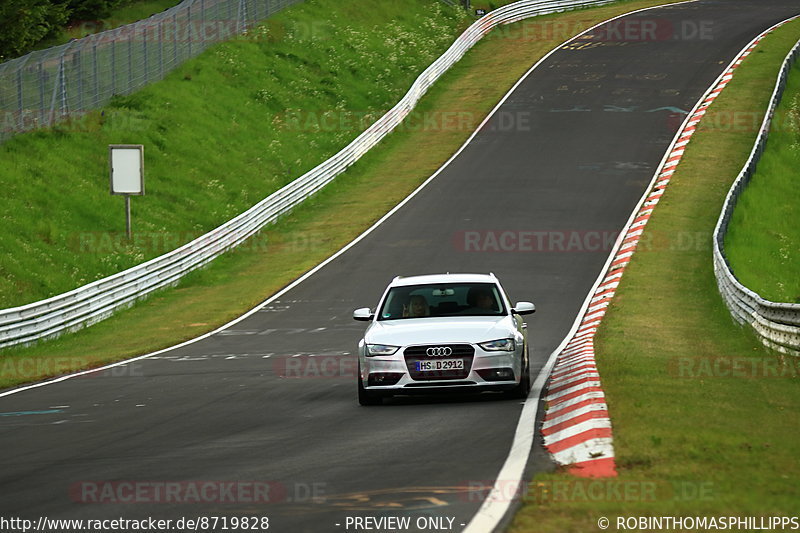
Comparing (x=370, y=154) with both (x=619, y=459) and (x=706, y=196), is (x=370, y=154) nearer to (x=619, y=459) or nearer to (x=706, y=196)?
(x=706, y=196)

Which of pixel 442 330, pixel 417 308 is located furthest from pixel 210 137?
pixel 442 330

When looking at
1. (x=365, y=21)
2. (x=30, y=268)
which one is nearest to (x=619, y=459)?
(x=30, y=268)

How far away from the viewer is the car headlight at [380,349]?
14461mm

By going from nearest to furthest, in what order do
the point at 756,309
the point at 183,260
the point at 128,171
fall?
the point at 756,309
the point at 128,171
the point at 183,260

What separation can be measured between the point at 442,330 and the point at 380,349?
2.55 feet

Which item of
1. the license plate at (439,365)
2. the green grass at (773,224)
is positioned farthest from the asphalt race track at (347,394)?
the green grass at (773,224)

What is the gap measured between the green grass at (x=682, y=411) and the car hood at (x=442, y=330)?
1.45 metres

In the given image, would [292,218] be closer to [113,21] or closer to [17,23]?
[17,23]

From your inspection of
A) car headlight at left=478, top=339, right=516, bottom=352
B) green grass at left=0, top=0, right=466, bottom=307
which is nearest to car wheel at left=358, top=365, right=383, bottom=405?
car headlight at left=478, top=339, right=516, bottom=352

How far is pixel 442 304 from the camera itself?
52.2 ft

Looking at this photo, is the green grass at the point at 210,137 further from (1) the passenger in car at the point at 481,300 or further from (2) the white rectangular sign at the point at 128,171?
(1) the passenger in car at the point at 481,300

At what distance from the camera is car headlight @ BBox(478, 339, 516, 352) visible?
14281mm

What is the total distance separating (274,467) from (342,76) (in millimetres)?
49232

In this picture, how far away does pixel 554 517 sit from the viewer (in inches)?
302
